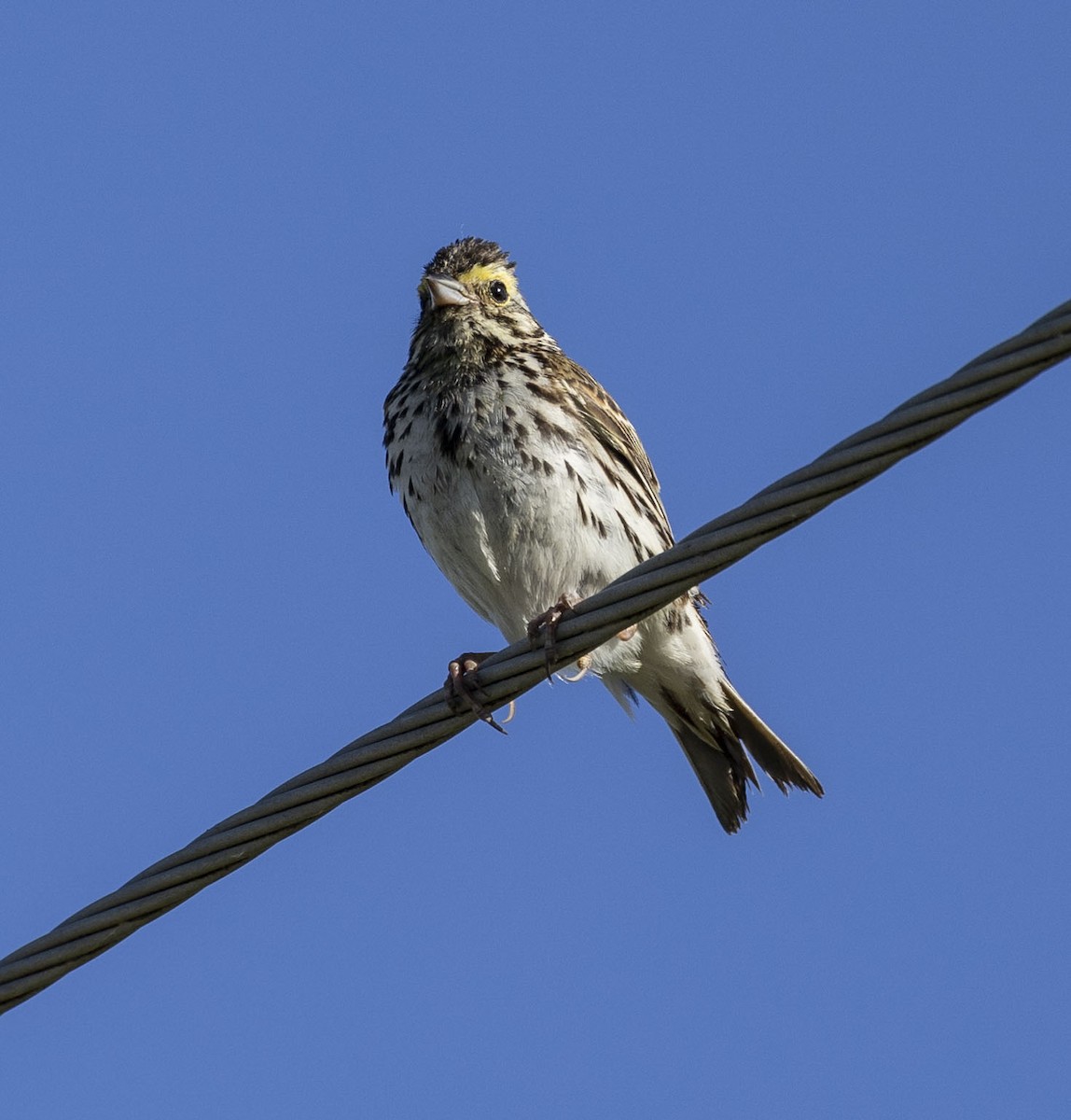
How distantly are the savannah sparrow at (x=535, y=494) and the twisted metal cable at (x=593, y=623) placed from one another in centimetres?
233

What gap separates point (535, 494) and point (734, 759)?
1.85 m

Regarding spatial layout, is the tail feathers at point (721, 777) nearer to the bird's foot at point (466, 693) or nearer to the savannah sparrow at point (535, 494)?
the savannah sparrow at point (535, 494)

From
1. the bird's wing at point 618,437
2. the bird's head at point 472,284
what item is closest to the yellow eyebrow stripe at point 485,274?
the bird's head at point 472,284

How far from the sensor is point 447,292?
846 cm

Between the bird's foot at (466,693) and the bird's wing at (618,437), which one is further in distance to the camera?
the bird's wing at (618,437)

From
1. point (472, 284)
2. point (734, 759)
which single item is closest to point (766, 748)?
point (734, 759)

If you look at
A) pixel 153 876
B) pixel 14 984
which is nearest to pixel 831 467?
pixel 153 876

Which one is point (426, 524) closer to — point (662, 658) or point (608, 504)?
point (608, 504)

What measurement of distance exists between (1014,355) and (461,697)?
206 centimetres

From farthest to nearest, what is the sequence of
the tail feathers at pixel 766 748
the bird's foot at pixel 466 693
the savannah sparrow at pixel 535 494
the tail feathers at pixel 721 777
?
the tail feathers at pixel 721 777, the tail feathers at pixel 766 748, the savannah sparrow at pixel 535 494, the bird's foot at pixel 466 693

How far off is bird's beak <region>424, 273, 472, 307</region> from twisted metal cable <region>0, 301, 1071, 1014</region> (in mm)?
3142

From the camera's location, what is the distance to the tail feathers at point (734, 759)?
8.67 m

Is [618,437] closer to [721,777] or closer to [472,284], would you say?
[472,284]

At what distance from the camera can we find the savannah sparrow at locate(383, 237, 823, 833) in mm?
7852
